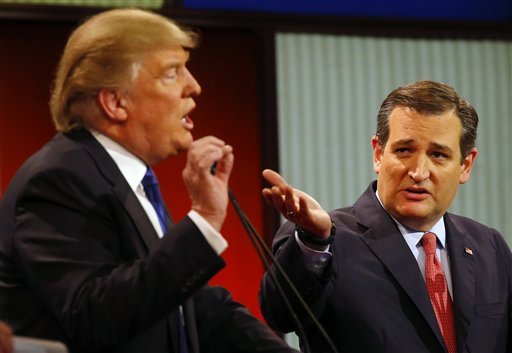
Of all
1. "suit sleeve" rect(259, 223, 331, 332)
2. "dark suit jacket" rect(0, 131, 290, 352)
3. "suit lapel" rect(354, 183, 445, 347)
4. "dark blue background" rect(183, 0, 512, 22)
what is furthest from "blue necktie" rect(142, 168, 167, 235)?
"dark blue background" rect(183, 0, 512, 22)

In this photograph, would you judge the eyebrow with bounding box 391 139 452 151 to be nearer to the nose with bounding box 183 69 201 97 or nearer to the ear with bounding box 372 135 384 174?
the ear with bounding box 372 135 384 174

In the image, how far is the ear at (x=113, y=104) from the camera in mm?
2283

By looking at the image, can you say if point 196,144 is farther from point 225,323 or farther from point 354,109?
point 354,109

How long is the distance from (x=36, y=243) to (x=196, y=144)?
0.39 metres

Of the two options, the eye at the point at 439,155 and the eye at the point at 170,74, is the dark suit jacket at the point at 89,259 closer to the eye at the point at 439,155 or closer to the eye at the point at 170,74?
the eye at the point at 170,74

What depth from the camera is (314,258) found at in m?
2.74

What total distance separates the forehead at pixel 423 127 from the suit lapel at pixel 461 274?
266mm

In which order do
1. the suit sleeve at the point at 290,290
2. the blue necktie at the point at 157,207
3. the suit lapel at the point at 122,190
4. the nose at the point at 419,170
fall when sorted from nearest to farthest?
1. the suit lapel at the point at 122,190
2. the blue necktie at the point at 157,207
3. the suit sleeve at the point at 290,290
4. the nose at the point at 419,170

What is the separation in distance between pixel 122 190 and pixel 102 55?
0.30 m

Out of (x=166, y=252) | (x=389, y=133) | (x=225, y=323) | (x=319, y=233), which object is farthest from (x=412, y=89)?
(x=166, y=252)

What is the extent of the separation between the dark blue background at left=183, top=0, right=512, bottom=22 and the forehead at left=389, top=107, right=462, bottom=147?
2.50m

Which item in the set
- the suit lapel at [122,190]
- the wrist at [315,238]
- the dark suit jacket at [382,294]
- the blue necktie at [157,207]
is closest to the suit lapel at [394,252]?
the dark suit jacket at [382,294]

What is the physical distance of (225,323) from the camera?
2521 mm

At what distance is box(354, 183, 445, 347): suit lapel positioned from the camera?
9.34 ft
